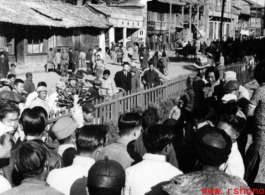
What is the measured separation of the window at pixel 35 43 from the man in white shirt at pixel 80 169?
73.6 feet

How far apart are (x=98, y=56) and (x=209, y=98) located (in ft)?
56.8

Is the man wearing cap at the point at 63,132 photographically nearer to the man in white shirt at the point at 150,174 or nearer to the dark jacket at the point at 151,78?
the man in white shirt at the point at 150,174

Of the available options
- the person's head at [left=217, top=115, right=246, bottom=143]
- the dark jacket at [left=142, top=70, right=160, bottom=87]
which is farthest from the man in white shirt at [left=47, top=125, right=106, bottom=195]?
the dark jacket at [left=142, top=70, right=160, bottom=87]

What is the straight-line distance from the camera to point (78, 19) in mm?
28953

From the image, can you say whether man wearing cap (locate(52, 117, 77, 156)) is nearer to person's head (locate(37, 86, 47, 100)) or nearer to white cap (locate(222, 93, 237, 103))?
white cap (locate(222, 93, 237, 103))

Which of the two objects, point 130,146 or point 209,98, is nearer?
point 130,146

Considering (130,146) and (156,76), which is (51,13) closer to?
(156,76)

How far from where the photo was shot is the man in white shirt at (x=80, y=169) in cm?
361

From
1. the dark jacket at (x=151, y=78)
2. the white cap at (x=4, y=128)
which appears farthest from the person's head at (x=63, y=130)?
the dark jacket at (x=151, y=78)

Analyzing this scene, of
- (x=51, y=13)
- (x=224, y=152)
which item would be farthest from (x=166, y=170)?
(x=51, y=13)

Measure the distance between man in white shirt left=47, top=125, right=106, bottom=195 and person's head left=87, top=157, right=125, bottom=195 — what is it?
A: 0.54m

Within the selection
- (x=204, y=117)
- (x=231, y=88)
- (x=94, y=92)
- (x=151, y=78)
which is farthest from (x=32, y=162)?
(x=151, y=78)

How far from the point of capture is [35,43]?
2589cm

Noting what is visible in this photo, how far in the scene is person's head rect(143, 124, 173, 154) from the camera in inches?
145
